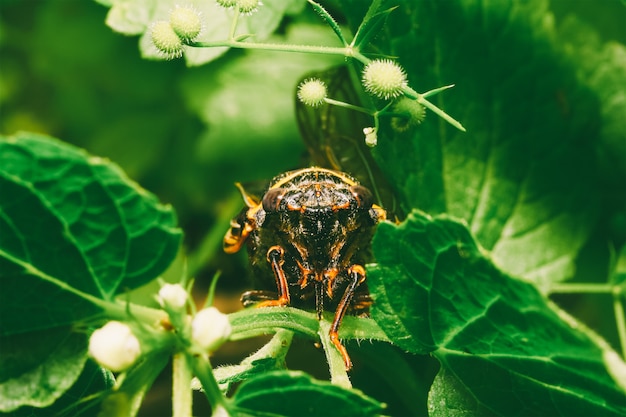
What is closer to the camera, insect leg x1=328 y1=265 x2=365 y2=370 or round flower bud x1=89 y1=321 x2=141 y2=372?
round flower bud x1=89 y1=321 x2=141 y2=372

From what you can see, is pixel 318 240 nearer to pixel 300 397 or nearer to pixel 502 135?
pixel 300 397

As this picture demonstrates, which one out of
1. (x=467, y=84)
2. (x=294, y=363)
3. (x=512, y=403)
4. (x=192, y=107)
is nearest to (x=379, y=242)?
(x=512, y=403)

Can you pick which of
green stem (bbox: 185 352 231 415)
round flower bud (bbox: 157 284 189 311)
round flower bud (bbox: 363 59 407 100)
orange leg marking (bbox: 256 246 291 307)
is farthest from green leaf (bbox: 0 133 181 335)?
round flower bud (bbox: 363 59 407 100)

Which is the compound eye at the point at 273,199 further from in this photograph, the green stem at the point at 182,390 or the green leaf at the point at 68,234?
the green stem at the point at 182,390

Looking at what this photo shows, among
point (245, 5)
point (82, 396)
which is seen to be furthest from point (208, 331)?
point (245, 5)

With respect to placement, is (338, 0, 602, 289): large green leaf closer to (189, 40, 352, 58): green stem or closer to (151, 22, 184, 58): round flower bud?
(189, 40, 352, 58): green stem

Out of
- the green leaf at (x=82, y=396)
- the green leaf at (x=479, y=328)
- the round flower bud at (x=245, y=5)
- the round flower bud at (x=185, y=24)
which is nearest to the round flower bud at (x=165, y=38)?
the round flower bud at (x=185, y=24)
